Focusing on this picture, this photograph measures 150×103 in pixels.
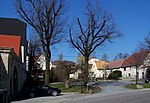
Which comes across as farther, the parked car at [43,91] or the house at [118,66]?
the house at [118,66]

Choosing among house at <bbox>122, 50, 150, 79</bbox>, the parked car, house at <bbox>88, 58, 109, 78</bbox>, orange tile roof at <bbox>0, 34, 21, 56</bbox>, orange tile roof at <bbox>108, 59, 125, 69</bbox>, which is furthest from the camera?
house at <bbox>88, 58, 109, 78</bbox>

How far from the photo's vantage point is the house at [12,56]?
2617 cm

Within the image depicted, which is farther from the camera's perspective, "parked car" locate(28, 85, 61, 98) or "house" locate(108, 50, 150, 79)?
"house" locate(108, 50, 150, 79)

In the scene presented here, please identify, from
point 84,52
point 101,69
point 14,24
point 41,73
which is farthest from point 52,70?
point 101,69

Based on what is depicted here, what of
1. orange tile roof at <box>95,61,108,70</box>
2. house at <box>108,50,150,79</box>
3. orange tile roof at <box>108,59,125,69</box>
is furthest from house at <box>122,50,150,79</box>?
orange tile roof at <box>95,61,108,70</box>

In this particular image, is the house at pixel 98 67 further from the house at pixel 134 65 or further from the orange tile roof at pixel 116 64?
the house at pixel 134 65

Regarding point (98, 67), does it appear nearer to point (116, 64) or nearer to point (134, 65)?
point (116, 64)

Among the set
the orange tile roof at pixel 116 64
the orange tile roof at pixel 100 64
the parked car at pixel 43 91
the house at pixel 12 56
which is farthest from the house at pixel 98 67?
the parked car at pixel 43 91

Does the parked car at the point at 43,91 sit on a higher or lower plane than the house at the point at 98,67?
lower

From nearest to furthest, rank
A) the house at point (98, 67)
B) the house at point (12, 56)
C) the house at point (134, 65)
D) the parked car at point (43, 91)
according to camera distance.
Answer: the house at point (12, 56), the parked car at point (43, 91), the house at point (134, 65), the house at point (98, 67)

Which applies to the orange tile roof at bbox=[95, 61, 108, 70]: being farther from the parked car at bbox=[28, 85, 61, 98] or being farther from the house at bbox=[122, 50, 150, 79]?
the parked car at bbox=[28, 85, 61, 98]

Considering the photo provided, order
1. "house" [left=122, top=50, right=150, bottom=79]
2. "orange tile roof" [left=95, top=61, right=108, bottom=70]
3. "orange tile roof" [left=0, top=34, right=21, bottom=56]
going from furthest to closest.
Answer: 1. "orange tile roof" [left=95, top=61, right=108, bottom=70]
2. "house" [left=122, top=50, right=150, bottom=79]
3. "orange tile roof" [left=0, top=34, right=21, bottom=56]

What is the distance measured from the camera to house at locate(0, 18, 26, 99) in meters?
26.2

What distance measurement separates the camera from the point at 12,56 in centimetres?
2891
